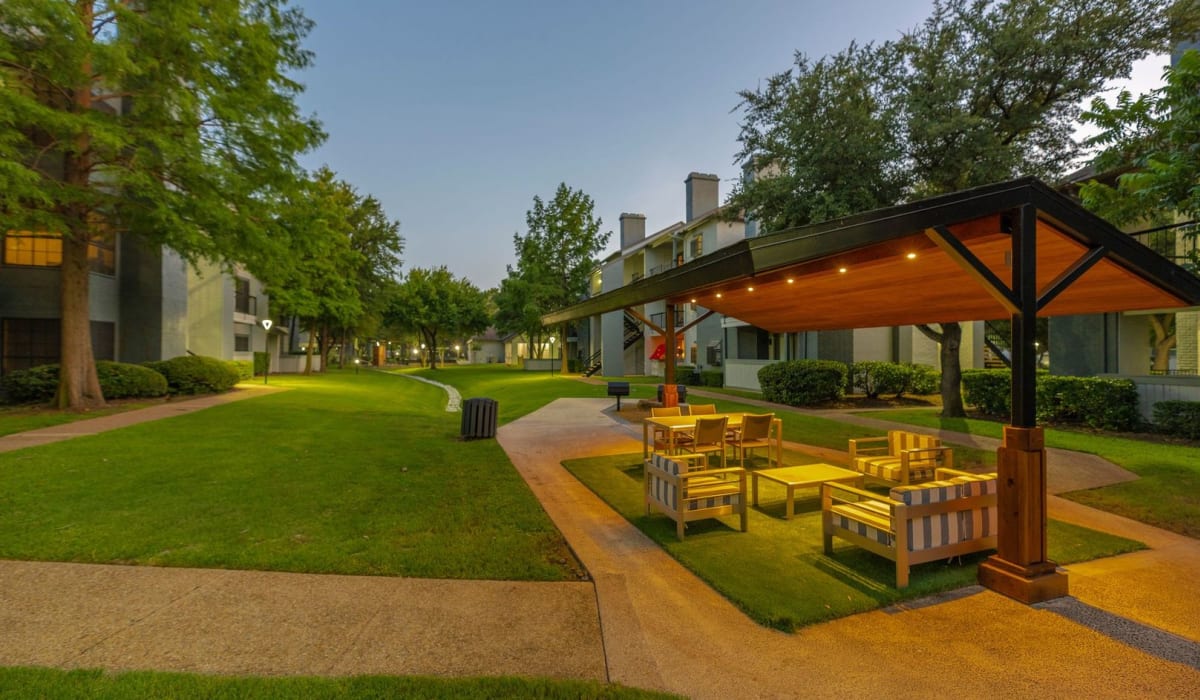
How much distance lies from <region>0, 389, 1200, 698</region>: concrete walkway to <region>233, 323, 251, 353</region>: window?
1228 inches

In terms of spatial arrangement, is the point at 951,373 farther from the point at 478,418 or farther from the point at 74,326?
the point at 74,326

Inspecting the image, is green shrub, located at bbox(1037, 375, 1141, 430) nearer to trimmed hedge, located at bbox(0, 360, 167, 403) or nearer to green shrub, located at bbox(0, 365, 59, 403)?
trimmed hedge, located at bbox(0, 360, 167, 403)

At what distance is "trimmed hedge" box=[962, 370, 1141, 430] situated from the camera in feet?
38.4

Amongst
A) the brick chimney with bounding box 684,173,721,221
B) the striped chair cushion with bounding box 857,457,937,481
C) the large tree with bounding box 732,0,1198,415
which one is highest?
the brick chimney with bounding box 684,173,721,221

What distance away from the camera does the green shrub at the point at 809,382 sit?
1800 cm

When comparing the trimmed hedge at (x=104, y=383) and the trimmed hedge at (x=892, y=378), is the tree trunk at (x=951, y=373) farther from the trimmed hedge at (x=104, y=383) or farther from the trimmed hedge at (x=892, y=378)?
the trimmed hedge at (x=104, y=383)

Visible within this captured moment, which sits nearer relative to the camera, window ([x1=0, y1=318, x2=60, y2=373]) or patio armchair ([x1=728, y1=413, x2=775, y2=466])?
patio armchair ([x1=728, y1=413, x2=775, y2=466])

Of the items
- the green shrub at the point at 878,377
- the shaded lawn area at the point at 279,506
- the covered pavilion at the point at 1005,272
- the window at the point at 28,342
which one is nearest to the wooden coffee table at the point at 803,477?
the covered pavilion at the point at 1005,272

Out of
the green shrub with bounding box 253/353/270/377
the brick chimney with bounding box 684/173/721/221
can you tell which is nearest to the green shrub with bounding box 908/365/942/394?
the brick chimney with bounding box 684/173/721/221

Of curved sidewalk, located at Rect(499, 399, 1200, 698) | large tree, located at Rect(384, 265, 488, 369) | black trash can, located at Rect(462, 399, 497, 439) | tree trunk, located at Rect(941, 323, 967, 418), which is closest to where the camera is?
curved sidewalk, located at Rect(499, 399, 1200, 698)

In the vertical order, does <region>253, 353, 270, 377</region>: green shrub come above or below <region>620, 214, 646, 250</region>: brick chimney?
below

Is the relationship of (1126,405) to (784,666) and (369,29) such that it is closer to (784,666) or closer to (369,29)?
(784,666)

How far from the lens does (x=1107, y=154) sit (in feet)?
31.0

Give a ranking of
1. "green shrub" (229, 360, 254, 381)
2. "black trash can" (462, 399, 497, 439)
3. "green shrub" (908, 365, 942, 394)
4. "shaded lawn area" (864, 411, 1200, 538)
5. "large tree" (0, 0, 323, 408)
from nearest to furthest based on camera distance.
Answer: "shaded lawn area" (864, 411, 1200, 538) → "large tree" (0, 0, 323, 408) → "black trash can" (462, 399, 497, 439) → "green shrub" (908, 365, 942, 394) → "green shrub" (229, 360, 254, 381)
